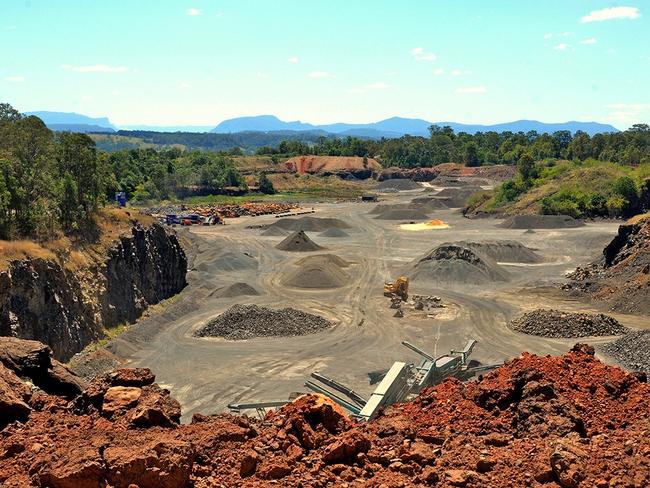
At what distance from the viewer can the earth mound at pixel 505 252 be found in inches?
2431

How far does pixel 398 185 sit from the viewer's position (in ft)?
490

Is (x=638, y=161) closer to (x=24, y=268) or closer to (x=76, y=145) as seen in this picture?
(x=76, y=145)

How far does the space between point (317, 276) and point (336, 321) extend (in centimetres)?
1105

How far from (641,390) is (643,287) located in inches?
1294

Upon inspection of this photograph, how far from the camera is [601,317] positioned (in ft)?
128

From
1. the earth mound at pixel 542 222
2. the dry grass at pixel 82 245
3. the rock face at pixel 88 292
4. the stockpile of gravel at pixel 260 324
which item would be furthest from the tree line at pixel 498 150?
the dry grass at pixel 82 245

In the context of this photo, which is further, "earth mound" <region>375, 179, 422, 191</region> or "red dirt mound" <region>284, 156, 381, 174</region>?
"red dirt mound" <region>284, 156, 381, 174</region>

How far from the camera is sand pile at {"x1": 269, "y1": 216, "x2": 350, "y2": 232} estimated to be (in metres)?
84.8

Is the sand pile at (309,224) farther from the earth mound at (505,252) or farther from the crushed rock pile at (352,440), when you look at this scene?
the crushed rock pile at (352,440)

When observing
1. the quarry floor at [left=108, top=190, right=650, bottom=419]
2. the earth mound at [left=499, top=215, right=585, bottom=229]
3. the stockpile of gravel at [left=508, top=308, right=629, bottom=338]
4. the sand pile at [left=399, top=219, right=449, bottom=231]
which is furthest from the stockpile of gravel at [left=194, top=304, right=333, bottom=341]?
the earth mound at [left=499, top=215, right=585, bottom=229]

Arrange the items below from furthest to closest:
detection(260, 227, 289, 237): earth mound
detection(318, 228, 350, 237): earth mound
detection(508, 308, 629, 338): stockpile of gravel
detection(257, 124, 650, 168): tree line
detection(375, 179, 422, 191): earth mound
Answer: detection(257, 124, 650, 168): tree line, detection(375, 179, 422, 191): earth mound, detection(260, 227, 289, 237): earth mound, detection(318, 228, 350, 237): earth mound, detection(508, 308, 629, 338): stockpile of gravel

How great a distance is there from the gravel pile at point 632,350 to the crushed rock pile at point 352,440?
19.3 meters

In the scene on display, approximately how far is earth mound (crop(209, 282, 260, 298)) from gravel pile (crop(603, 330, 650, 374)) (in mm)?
26085

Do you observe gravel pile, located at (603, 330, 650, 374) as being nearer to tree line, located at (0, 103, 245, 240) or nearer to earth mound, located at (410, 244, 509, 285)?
earth mound, located at (410, 244, 509, 285)
